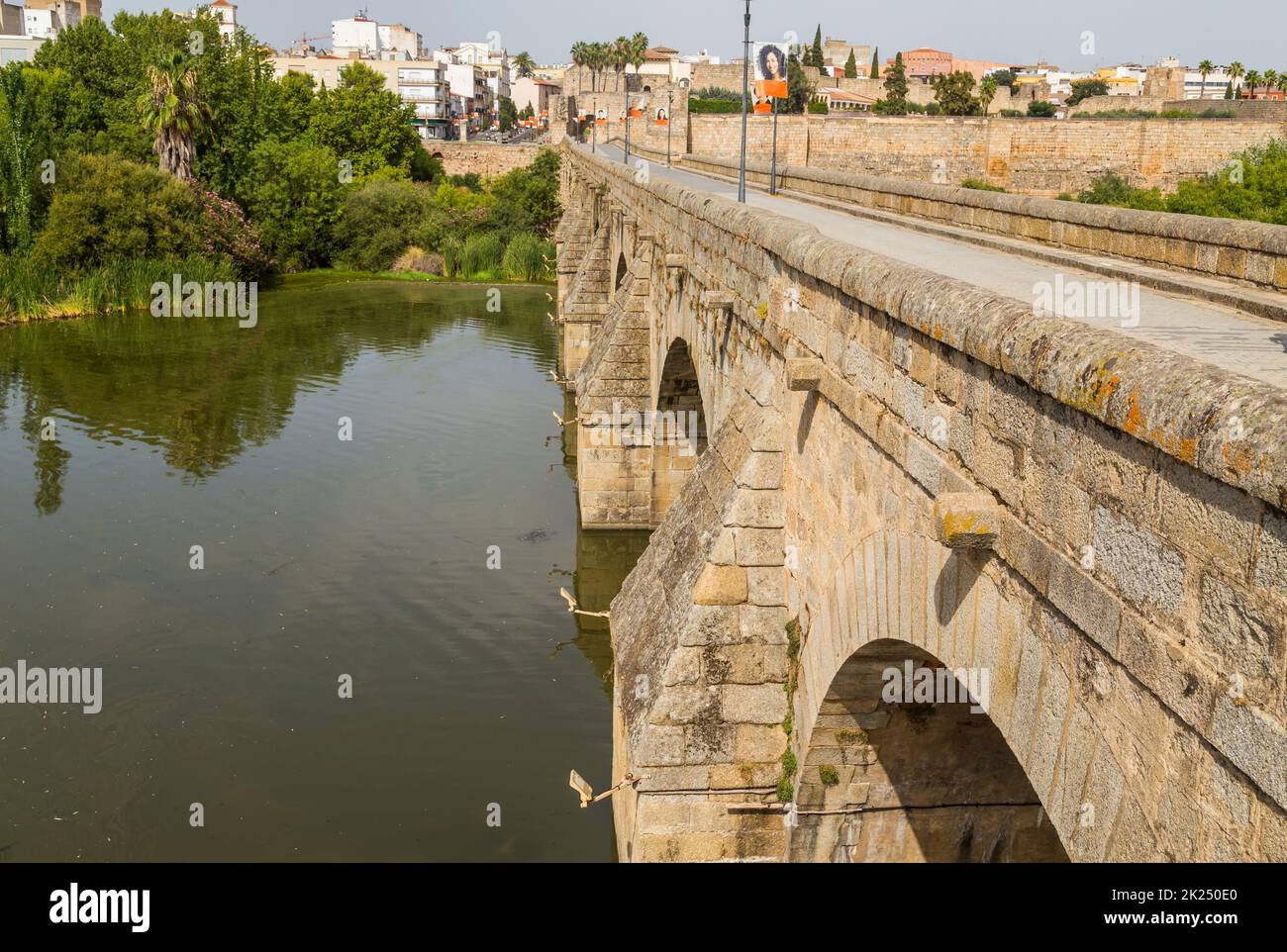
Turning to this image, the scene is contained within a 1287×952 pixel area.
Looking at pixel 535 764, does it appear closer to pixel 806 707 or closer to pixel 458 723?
pixel 458 723

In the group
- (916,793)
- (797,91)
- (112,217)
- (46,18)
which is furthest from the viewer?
(46,18)

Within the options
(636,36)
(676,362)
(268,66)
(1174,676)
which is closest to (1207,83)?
(636,36)

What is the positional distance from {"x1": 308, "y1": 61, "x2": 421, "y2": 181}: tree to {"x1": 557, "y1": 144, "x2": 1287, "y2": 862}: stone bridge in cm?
5290

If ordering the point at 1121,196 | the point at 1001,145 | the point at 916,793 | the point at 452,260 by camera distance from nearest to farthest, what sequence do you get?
the point at 916,793, the point at 1121,196, the point at 452,260, the point at 1001,145

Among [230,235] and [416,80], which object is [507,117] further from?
[230,235]

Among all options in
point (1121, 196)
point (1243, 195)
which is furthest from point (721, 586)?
point (1121, 196)

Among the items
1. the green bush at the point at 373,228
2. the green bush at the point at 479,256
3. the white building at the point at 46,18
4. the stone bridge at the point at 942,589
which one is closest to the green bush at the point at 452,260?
the green bush at the point at 479,256

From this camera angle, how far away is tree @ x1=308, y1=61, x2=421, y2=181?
6209cm

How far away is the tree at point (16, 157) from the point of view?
39.0 m

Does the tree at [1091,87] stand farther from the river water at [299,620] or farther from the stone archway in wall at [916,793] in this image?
the stone archway in wall at [916,793]

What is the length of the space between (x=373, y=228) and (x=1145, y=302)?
47.7 metres

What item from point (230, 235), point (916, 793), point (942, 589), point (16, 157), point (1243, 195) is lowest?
point (916, 793)

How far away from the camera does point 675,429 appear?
733 inches

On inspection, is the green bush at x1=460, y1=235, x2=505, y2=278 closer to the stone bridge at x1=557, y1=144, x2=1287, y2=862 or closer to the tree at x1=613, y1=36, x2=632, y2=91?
the stone bridge at x1=557, y1=144, x2=1287, y2=862
